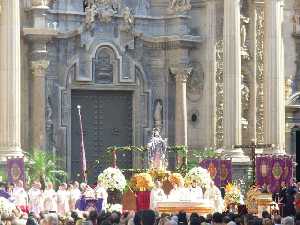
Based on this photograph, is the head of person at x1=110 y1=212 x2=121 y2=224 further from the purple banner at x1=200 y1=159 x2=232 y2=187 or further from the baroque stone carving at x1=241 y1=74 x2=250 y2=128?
the baroque stone carving at x1=241 y1=74 x2=250 y2=128

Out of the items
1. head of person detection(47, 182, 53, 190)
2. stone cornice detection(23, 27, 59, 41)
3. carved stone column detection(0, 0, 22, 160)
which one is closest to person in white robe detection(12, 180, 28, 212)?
head of person detection(47, 182, 53, 190)

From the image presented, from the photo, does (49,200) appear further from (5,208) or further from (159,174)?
(5,208)

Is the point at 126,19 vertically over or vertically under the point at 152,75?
over

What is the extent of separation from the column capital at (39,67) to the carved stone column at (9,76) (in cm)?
203

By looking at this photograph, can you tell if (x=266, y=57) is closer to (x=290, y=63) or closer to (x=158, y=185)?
(x=290, y=63)

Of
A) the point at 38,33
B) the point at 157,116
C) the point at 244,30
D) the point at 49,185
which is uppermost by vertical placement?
the point at 244,30

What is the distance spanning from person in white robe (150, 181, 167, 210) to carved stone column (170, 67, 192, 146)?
821 centimetres

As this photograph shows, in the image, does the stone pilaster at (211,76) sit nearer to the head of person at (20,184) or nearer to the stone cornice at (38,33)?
the stone cornice at (38,33)

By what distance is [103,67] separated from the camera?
4512cm

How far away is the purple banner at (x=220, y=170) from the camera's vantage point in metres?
42.1

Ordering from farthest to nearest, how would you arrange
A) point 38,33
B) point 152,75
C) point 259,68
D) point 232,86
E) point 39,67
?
point 259,68 → point 152,75 → point 232,86 → point 39,67 → point 38,33

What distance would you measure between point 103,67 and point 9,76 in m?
5.27

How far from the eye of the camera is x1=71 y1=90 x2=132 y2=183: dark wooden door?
147ft

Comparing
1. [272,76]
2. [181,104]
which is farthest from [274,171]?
[181,104]
